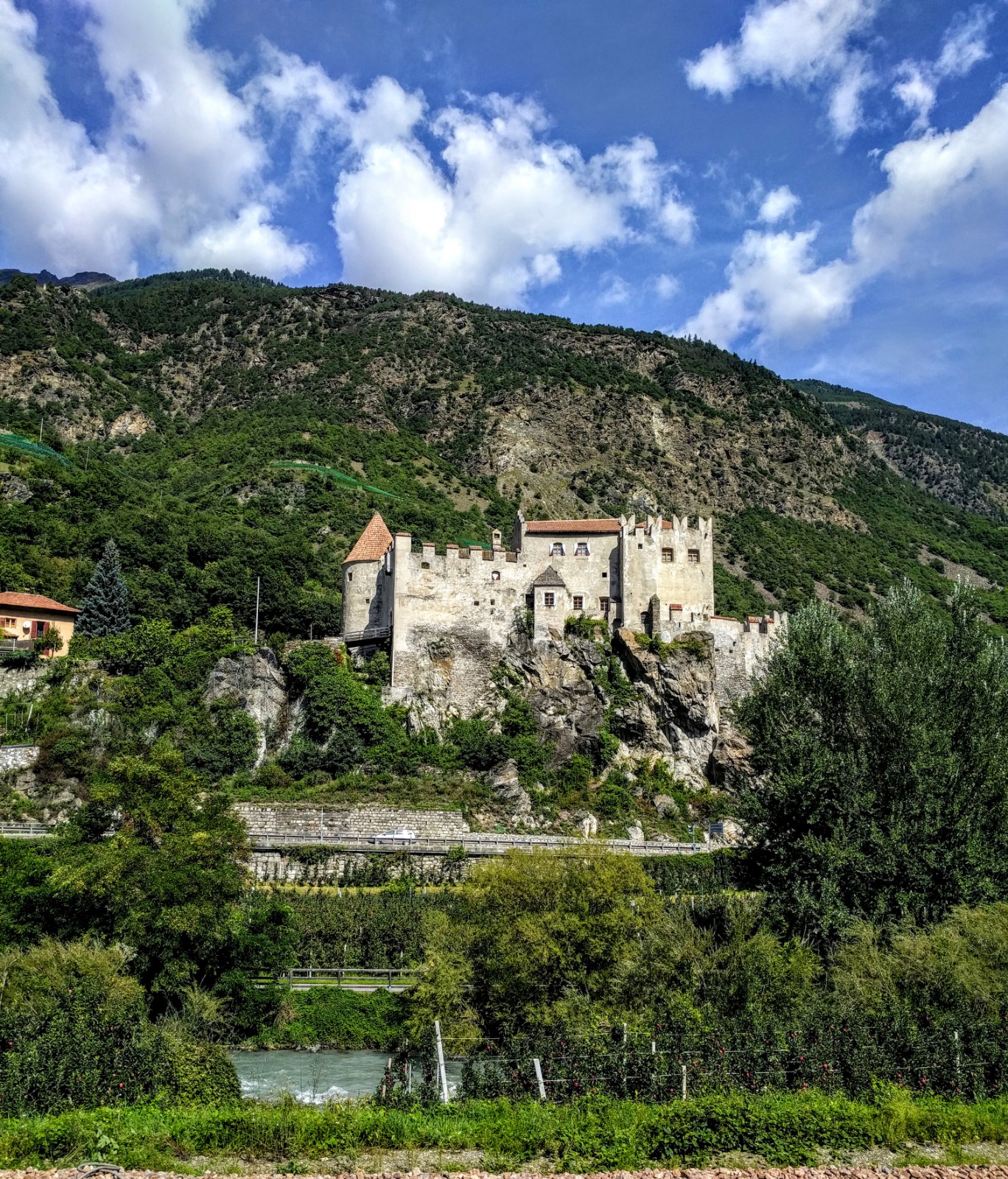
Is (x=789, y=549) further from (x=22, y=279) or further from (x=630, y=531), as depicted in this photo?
(x=22, y=279)

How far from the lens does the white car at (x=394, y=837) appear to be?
47.8m

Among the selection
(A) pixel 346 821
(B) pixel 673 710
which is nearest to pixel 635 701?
(B) pixel 673 710

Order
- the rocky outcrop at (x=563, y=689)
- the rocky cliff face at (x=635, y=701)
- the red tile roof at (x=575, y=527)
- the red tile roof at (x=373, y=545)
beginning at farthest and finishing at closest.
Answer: the red tile roof at (x=373, y=545) → the red tile roof at (x=575, y=527) → the rocky cliff face at (x=635, y=701) → the rocky outcrop at (x=563, y=689)

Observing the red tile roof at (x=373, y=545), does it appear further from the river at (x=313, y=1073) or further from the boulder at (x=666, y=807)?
the river at (x=313, y=1073)

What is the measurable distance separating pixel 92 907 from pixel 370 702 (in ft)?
88.6

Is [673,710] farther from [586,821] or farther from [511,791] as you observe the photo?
[511,791]

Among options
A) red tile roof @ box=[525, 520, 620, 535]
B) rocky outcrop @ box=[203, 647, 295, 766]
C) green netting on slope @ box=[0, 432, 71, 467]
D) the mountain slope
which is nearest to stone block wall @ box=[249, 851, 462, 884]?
rocky outcrop @ box=[203, 647, 295, 766]

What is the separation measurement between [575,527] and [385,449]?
2473 inches

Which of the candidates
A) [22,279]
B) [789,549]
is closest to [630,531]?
[789,549]

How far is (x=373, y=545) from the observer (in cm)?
6656

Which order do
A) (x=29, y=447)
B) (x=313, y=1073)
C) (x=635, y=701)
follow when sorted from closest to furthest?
(x=313, y=1073) → (x=635, y=701) → (x=29, y=447)

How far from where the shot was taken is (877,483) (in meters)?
154

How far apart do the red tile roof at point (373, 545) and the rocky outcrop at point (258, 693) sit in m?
10.4

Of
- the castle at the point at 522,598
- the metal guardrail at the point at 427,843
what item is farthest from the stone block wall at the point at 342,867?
the castle at the point at 522,598
